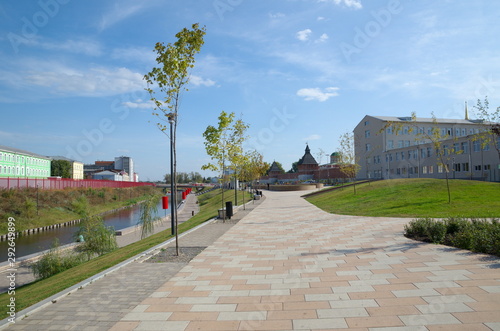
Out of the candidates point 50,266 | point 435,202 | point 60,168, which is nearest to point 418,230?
point 435,202

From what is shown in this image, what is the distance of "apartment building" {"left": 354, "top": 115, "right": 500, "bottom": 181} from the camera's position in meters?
36.1

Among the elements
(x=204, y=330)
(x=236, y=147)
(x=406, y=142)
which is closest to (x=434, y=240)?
(x=204, y=330)

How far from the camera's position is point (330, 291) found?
18.2 feet

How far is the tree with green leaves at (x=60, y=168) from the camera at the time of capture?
91562 millimetres

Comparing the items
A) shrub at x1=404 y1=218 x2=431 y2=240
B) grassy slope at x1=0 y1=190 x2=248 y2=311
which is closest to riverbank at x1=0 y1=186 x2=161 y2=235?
grassy slope at x1=0 y1=190 x2=248 y2=311

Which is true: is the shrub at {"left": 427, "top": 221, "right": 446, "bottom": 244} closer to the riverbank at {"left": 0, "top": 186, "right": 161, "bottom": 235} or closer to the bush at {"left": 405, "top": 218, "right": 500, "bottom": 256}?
the bush at {"left": 405, "top": 218, "right": 500, "bottom": 256}

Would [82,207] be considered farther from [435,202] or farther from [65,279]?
[435,202]

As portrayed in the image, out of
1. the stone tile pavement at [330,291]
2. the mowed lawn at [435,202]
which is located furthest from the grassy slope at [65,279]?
the mowed lawn at [435,202]

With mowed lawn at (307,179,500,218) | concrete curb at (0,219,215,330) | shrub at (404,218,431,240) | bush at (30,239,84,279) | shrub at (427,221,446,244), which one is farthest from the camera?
mowed lawn at (307,179,500,218)

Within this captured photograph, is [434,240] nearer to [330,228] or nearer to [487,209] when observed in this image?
[330,228]

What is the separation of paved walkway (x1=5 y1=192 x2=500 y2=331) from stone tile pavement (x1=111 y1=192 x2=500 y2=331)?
Result: 0.05ft

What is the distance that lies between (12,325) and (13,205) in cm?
3320

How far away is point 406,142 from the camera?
58.2 m

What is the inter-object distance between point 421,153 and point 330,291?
154 ft
